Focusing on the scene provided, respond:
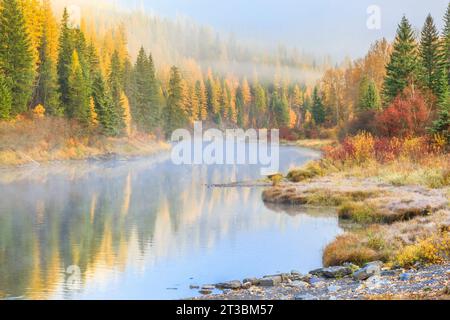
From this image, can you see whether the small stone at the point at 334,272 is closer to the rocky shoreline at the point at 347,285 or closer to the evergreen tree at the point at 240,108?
the rocky shoreline at the point at 347,285

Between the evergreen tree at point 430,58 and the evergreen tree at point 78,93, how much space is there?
33101mm

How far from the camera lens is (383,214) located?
798 inches

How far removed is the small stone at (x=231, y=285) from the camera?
1216cm

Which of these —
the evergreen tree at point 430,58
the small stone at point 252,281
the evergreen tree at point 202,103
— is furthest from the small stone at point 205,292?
the evergreen tree at point 202,103

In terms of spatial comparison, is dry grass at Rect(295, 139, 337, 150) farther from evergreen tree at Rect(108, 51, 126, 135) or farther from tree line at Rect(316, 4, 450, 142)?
evergreen tree at Rect(108, 51, 126, 135)

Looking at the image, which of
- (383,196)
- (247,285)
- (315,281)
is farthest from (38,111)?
(315,281)

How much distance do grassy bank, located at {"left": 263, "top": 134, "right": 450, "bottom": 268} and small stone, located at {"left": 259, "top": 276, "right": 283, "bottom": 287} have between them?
2540 millimetres

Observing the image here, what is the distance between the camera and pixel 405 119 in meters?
40.8

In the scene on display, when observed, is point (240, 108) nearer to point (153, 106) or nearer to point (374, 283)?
point (153, 106)

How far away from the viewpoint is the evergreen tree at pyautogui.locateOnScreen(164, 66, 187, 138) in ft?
315

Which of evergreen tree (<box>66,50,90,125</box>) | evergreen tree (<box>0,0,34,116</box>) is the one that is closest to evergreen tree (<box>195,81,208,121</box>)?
evergreen tree (<box>66,50,90,125</box>)
